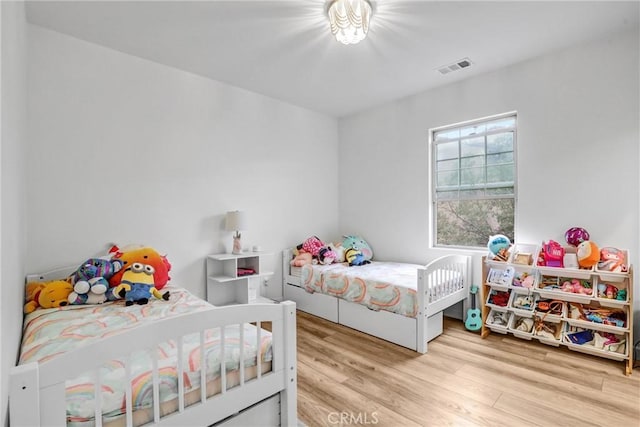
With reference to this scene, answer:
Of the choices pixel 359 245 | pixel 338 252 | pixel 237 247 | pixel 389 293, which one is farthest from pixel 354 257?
pixel 237 247

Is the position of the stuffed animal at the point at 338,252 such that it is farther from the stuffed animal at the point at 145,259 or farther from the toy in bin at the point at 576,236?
the toy in bin at the point at 576,236

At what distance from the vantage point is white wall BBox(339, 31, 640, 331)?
2457mm

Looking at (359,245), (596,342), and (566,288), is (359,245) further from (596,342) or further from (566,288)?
(596,342)

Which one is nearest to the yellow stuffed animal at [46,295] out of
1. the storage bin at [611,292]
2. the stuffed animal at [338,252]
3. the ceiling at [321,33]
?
the ceiling at [321,33]

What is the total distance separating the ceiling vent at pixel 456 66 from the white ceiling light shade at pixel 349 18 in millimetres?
1150

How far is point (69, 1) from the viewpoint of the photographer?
207cm

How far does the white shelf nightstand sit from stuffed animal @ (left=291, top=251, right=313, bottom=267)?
486 millimetres

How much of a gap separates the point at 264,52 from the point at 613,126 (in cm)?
287

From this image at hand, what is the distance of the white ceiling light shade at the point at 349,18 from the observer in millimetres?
2025

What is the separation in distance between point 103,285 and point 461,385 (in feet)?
8.06

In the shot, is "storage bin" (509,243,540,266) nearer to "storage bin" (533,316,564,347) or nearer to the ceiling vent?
"storage bin" (533,316,564,347)

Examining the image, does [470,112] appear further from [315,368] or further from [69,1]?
[69,1]

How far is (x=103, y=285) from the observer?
7.08ft

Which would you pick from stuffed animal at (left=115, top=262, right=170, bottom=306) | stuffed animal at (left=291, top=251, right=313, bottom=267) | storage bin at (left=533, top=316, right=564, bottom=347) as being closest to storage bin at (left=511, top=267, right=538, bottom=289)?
storage bin at (left=533, top=316, right=564, bottom=347)
